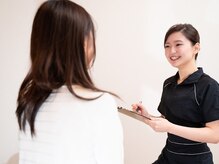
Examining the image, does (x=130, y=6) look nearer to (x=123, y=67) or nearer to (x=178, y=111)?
(x=123, y=67)

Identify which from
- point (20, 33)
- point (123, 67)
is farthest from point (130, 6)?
point (20, 33)

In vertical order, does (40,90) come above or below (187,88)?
above

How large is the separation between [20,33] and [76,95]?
1.21 meters

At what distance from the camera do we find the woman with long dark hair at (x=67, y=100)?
25.9 inches

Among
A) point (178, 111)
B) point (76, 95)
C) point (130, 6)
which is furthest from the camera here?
point (130, 6)

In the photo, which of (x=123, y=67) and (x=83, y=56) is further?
(x=123, y=67)

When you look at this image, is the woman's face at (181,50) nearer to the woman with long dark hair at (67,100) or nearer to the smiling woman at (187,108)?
the smiling woman at (187,108)

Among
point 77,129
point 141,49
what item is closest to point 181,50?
point 141,49

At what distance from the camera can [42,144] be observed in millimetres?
705

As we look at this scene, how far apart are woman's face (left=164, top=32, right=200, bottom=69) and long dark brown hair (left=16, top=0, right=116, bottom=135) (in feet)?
2.51

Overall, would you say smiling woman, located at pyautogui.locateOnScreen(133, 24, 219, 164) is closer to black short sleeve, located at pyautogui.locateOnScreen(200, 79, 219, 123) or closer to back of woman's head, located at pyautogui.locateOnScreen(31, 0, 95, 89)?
black short sleeve, located at pyautogui.locateOnScreen(200, 79, 219, 123)

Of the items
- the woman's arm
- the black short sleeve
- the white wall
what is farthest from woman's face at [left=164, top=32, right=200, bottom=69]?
the white wall

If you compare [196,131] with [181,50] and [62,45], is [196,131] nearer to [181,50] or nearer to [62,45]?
[181,50]

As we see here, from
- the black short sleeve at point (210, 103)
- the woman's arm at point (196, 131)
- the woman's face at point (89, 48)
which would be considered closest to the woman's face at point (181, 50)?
the black short sleeve at point (210, 103)
